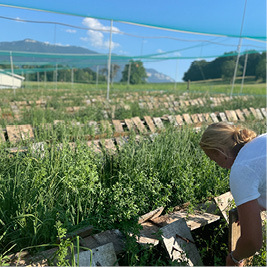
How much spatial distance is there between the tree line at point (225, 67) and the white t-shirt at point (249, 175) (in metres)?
14.3

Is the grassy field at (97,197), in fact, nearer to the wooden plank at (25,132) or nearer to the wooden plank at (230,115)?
the wooden plank at (25,132)

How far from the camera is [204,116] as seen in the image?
6535 millimetres

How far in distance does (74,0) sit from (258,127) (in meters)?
5.32

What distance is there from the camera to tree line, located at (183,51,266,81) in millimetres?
15887

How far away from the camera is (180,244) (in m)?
1.91

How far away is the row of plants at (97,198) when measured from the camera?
1829 millimetres

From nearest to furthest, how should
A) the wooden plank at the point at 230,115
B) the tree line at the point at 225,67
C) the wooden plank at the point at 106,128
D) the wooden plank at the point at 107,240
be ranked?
the wooden plank at the point at 107,240
the wooden plank at the point at 106,128
the wooden plank at the point at 230,115
the tree line at the point at 225,67

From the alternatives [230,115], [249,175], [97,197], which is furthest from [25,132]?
[230,115]

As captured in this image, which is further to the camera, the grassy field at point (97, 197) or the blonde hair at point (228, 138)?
the grassy field at point (97, 197)

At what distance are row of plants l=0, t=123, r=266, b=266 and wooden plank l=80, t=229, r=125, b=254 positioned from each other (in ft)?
0.22

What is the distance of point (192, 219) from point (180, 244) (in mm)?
359

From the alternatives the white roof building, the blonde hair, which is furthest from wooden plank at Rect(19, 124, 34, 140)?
the white roof building

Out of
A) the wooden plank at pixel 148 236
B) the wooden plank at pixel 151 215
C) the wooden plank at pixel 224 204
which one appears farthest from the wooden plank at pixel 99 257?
the wooden plank at pixel 224 204

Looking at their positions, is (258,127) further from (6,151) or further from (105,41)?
(105,41)
